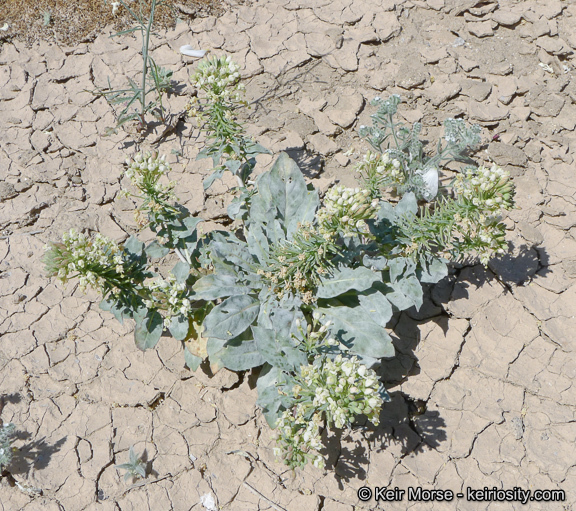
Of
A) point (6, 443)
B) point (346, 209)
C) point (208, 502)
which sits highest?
point (346, 209)

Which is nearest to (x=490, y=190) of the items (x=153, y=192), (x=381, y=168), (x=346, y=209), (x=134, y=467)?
(x=381, y=168)

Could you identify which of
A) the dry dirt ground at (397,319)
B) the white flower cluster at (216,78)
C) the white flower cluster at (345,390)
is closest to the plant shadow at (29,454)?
the dry dirt ground at (397,319)

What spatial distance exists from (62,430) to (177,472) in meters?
0.79

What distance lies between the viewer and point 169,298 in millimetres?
2922

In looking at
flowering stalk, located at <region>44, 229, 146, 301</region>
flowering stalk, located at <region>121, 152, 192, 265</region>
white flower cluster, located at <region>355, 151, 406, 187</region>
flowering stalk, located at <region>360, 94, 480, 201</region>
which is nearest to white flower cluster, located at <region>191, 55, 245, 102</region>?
flowering stalk, located at <region>121, 152, 192, 265</region>

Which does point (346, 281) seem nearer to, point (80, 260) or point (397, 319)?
point (397, 319)

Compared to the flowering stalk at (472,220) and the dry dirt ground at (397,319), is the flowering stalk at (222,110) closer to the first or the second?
the dry dirt ground at (397,319)

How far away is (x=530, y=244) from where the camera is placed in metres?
3.79

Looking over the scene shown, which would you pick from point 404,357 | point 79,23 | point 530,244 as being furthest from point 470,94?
point 79,23

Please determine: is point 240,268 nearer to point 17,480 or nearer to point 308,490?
point 308,490

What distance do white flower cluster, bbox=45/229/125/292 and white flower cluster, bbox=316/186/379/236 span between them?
45.7 inches

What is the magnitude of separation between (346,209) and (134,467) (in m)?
1.98

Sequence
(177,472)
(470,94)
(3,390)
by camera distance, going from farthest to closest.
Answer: (470,94), (3,390), (177,472)

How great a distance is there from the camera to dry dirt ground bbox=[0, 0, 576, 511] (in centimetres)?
311
